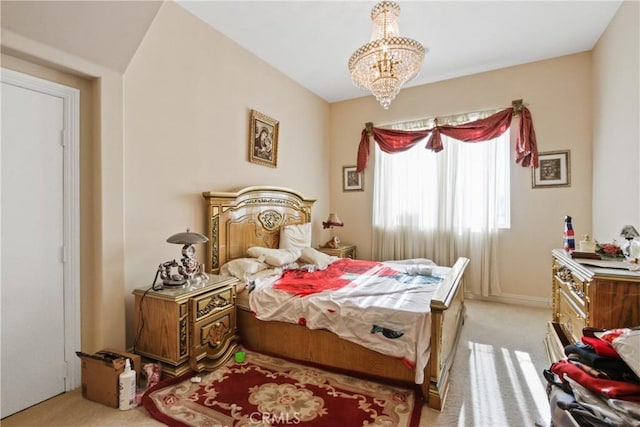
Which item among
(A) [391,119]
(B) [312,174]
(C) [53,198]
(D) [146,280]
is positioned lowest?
(D) [146,280]

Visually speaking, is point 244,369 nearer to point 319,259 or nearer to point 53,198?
point 319,259

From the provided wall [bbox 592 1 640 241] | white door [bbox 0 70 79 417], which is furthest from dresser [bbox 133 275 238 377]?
wall [bbox 592 1 640 241]

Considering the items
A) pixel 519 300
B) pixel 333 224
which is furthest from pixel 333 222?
pixel 519 300

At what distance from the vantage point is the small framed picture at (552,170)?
11.7 feet

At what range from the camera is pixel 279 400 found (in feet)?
6.04

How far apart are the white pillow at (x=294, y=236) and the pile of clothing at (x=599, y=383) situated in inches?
105

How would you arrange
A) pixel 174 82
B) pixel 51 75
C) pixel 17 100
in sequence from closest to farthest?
pixel 17 100 < pixel 51 75 < pixel 174 82

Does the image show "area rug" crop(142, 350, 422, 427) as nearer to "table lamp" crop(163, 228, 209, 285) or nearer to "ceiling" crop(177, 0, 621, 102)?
"table lamp" crop(163, 228, 209, 285)

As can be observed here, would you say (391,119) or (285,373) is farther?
(391,119)

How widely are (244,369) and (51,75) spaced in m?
2.42

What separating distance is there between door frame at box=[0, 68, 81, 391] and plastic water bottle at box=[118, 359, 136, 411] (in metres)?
0.58

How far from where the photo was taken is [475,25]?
2.96 m

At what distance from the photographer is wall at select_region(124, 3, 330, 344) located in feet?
7.58

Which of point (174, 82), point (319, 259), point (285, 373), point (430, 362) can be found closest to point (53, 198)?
point (174, 82)
